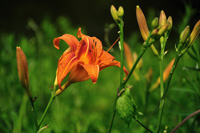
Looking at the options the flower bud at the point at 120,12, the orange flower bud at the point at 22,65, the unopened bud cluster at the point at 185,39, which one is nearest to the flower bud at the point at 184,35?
the unopened bud cluster at the point at 185,39

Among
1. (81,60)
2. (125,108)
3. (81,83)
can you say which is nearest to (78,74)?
(81,60)

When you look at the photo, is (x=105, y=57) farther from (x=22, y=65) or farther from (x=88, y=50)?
(x=22, y=65)

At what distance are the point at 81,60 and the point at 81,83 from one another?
1208mm

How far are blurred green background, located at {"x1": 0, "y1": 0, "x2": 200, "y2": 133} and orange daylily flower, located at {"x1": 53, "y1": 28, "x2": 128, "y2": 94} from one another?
142 mm

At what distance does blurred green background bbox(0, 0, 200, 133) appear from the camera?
1.12m

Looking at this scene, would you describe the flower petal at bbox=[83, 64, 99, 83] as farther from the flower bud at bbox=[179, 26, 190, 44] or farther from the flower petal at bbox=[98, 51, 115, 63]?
the flower bud at bbox=[179, 26, 190, 44]

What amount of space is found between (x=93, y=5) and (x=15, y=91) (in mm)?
2299

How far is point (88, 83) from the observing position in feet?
6.40

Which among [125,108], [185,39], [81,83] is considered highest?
[185,39]

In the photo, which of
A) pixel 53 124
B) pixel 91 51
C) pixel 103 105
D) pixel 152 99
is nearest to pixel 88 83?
pixel 103 105

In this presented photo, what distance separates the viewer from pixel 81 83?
1901mm

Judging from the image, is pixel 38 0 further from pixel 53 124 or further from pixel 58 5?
pixel 53 124

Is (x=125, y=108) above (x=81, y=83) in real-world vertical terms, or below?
above

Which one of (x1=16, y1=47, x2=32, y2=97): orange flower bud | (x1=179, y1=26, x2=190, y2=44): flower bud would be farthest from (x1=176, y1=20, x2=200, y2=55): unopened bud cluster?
(x1=16, y1=47, x2=32, y2=97): orange flower bud
